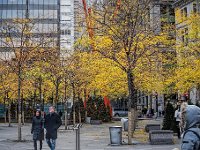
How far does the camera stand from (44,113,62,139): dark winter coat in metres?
15.7

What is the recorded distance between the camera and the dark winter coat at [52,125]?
619 inches

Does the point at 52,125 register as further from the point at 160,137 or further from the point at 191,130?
the point at 191,130

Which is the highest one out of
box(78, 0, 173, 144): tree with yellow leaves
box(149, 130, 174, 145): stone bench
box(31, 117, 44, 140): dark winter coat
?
box(78, 0, 173, 144): tree with yellow leaves

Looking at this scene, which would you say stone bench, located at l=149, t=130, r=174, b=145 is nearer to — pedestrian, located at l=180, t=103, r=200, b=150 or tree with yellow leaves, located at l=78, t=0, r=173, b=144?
tree with yellow leaves, located at l=78, t=0, r=173, b=144

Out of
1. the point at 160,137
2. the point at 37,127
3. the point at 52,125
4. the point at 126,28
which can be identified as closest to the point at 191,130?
the point at 52,125

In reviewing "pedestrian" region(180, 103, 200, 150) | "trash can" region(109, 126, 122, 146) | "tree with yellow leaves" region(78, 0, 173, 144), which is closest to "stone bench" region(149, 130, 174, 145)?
"tree with yellow leaves" region(78, 0, 173, 144)

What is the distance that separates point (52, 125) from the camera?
Result: 51.8ft

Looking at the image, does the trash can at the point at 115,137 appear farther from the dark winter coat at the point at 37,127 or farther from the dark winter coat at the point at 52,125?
the dark winter coat at the point at 52,125

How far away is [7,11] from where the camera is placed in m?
94.0

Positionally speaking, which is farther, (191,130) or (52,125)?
(52,125)

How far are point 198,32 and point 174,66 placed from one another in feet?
12.8

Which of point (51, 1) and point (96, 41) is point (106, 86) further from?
point (51, 1)

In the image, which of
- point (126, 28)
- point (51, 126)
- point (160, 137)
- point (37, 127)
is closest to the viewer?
point (51, 126)

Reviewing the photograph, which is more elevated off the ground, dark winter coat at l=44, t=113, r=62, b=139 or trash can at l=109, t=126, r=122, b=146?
dark winter coat at l=44, t=113, r=62, b=139
